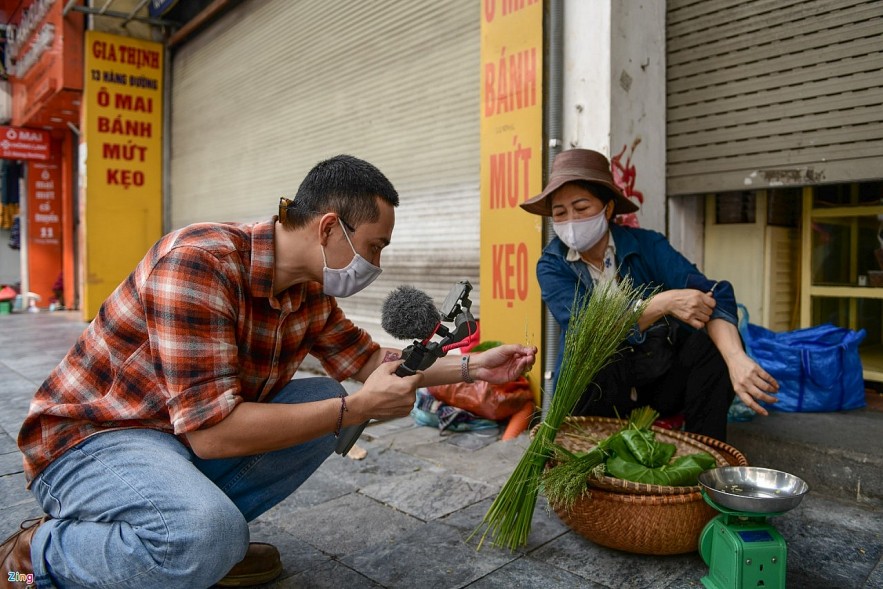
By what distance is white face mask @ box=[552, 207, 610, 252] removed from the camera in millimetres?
2820

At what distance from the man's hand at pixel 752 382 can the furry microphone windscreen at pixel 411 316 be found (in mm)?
1072

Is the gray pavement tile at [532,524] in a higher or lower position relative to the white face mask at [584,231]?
lower

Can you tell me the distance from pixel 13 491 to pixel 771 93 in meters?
4.08

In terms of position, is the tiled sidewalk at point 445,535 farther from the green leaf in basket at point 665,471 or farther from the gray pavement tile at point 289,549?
the green leaf in basket at point 665,471

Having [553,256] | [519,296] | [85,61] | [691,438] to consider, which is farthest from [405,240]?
[85,61]

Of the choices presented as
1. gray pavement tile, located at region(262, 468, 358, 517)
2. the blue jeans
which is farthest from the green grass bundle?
gray pavement tile, located at region(262, 468, 358, 517)

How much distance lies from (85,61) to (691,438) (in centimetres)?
951

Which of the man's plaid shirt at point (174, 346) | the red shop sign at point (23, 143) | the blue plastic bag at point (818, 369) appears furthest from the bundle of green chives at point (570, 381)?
the red shop sign at point (23, 143)

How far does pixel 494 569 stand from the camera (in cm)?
210

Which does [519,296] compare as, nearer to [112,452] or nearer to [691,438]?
[691,438]

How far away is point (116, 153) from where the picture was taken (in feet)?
30.2

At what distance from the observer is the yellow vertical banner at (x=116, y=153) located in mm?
9000

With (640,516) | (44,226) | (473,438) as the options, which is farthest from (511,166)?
(44,226)

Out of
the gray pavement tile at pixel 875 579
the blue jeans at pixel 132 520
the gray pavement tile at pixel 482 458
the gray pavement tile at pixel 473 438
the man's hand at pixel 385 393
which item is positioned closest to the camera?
the blue jeans at pixel 132 520
